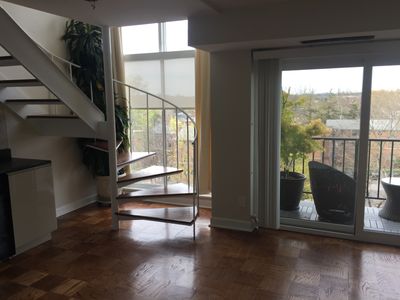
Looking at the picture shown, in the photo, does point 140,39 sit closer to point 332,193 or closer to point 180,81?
point 180,81

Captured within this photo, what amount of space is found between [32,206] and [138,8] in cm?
212

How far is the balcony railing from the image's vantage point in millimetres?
3305

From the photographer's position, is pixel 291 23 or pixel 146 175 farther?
pixel 146 175

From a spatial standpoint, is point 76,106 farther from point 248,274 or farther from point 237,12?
point 248,274

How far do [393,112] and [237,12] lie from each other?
177cm

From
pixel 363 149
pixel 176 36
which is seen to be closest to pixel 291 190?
pixel 363 149

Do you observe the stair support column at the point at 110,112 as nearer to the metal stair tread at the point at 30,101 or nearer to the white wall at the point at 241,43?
the metal stair tread at the point at 30,101

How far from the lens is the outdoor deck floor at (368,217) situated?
3.44m

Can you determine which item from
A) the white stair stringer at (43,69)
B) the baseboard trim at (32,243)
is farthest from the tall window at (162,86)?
the baseboard trim at (32,243)

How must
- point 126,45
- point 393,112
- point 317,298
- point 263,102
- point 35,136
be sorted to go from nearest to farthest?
point 317,298, point 393,112, point 263,102, point 35,136, point 126,45

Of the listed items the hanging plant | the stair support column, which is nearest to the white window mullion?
the stair support column

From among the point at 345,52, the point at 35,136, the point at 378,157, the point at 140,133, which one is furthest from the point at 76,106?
the point at 378,157

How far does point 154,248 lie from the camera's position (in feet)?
10.9

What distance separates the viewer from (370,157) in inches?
133
